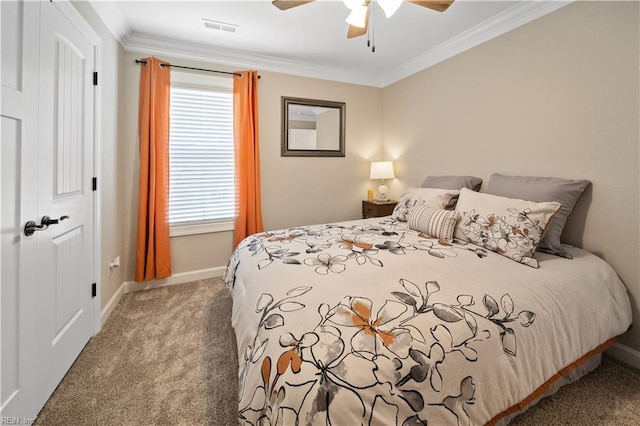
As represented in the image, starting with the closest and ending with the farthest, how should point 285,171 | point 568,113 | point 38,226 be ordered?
point 38,226 → point 568,113 → point 285,171

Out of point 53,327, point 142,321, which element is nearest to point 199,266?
point 142,321

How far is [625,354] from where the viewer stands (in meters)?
1.88

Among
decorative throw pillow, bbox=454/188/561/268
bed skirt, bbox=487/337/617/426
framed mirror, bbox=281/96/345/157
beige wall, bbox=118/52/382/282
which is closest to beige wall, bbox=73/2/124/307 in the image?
beige wall, bbox=118/52/382/282

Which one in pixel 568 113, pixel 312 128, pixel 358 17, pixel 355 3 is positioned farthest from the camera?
pixel 312 128

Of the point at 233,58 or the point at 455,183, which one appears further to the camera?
the point at 233,58

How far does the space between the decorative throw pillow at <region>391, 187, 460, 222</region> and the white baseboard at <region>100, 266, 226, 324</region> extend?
221 cm

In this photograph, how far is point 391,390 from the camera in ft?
2.87

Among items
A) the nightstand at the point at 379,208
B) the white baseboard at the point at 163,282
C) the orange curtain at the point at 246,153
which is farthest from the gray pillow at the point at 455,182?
the white baseboard at the point at 163,282

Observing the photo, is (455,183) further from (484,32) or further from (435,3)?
(435,3)

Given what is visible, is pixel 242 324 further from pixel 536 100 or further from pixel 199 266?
pixel 536 100

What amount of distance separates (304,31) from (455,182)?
2151 mm

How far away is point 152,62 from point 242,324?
2895 mm

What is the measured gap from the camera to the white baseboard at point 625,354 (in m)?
1.83

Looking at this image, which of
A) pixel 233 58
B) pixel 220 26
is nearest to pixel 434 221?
pixel 220 26
